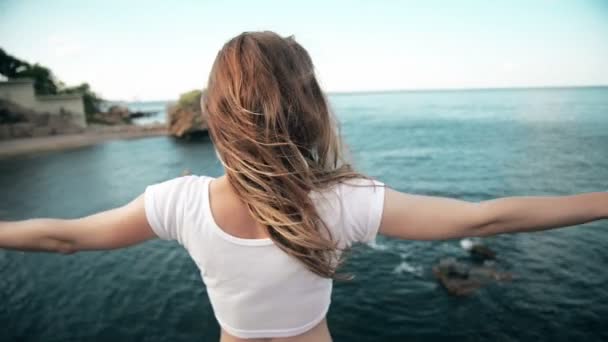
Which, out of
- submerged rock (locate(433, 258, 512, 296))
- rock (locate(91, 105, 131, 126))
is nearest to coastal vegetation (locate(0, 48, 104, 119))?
rock (locate(91, 105, 131, 126))

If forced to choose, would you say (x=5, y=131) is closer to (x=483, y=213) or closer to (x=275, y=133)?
(x=275, y=133)

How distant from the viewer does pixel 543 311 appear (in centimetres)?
891

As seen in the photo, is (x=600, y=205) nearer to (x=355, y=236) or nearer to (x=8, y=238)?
(x=355, y=236)

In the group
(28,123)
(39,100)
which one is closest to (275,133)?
(28,123)

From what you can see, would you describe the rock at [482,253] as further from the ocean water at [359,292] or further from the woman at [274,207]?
the woman at [274,207]

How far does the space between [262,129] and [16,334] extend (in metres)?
10.5

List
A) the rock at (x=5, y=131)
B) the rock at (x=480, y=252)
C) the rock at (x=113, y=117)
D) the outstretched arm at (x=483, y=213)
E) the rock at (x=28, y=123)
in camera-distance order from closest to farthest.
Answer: the outstretched arm at (x=483, y=213)
the rock at (x=480, y=252)
the rock at (x=5, y=131)
the rock at (x=28, y=123)
the rock at (x=113, y=117)

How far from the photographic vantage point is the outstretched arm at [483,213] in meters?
1.06

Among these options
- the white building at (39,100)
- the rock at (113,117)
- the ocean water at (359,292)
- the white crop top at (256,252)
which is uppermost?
the white crop top at (256,252)

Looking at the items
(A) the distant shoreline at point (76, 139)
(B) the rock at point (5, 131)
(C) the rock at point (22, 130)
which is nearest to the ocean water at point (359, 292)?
(A) the distant shoreline at point (76, 139)

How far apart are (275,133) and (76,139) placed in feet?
139

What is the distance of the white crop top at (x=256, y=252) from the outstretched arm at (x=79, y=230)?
6 cm

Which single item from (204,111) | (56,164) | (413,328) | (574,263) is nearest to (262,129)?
(204,111)

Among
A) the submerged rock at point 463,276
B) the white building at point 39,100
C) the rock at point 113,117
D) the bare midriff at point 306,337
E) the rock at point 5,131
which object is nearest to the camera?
the bare midriff at point 306,337
